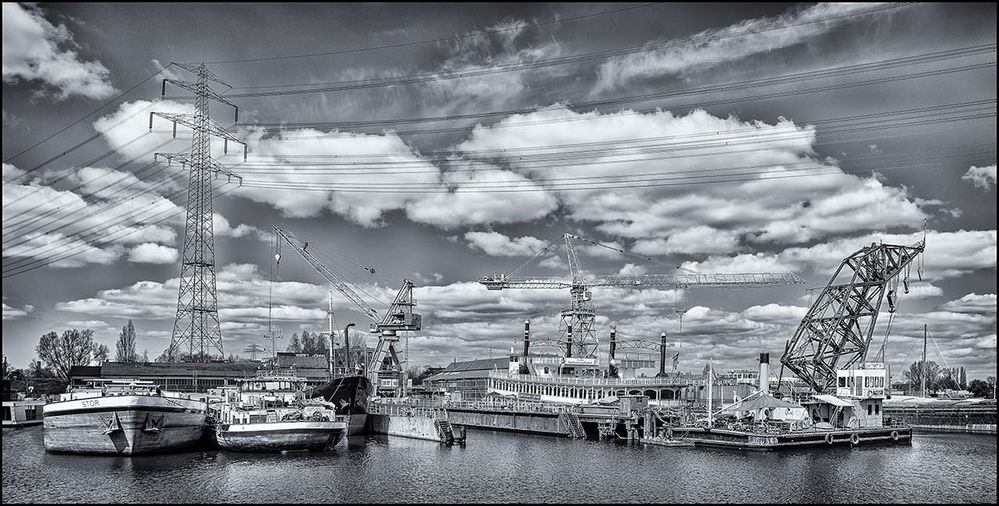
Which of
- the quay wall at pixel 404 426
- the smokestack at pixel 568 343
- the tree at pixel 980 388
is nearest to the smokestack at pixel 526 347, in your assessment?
the smokestack at pixel 568 343

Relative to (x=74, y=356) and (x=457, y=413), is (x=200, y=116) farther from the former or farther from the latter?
(x=74, y=356)

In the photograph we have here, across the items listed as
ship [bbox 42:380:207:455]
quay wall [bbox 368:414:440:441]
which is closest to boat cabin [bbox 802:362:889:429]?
quay wall [bbox 368:414:440:441]

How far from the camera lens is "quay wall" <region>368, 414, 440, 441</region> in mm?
63703

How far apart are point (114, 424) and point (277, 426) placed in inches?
410

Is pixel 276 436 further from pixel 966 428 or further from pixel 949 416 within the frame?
pixel 949 416

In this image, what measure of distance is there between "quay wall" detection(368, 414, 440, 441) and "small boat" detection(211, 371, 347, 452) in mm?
7931

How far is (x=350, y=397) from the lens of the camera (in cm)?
7438

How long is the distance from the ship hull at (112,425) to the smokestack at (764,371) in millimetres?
52724

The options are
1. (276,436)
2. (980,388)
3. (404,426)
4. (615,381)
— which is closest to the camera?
(276,436)

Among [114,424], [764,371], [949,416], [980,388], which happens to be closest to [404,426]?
[114,424]

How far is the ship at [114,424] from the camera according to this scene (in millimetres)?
50781

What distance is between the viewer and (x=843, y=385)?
271ft

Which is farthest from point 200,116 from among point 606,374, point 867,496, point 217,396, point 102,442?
point 867,496

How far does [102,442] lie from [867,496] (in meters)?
47.4
